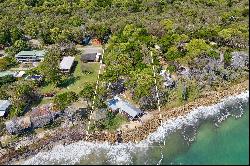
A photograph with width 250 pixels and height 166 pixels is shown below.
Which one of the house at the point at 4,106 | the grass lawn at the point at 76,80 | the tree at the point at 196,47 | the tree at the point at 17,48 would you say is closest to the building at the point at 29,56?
the tree at the point at 17,48

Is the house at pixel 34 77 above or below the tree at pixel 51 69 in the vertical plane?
below

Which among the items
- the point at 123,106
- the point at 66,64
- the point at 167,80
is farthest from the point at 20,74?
the point at 167,80

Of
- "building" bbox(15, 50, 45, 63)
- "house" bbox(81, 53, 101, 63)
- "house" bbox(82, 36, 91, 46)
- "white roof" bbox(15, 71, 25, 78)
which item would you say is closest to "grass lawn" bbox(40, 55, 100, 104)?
"house" bbox(81, 53, 101, 63)

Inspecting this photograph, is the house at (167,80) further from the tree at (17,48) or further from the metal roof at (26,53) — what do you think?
the tree at (17,48)

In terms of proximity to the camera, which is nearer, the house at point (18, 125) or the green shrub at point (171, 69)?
the house at point (18, 125)

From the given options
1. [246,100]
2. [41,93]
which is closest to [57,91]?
[41,93]

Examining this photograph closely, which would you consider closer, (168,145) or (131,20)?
(168,145)

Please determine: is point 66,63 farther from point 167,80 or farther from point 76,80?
point 167,80
